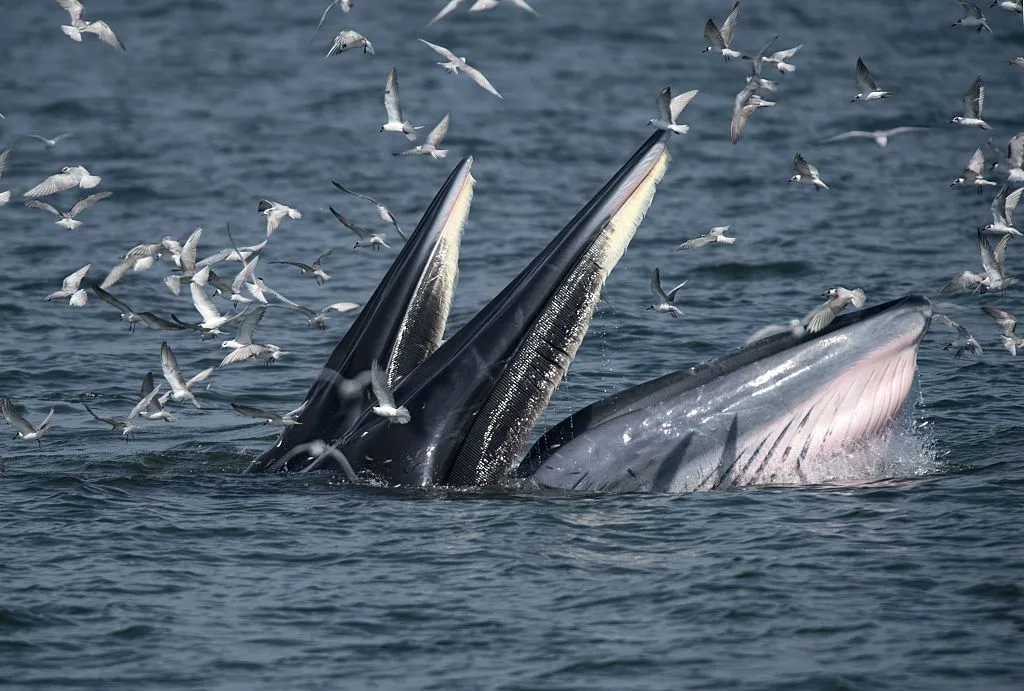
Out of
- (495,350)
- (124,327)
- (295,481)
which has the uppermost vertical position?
(495,350)

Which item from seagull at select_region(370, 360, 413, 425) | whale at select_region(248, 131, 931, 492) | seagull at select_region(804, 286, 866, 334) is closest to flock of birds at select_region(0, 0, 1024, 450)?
seagull at select_region(804, 286, 866, 334)

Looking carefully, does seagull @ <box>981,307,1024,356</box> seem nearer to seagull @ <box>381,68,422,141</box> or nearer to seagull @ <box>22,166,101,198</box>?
seagull @ <box>381,68,422,141</box>

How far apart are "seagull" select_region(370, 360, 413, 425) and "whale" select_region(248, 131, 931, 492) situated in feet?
0.52

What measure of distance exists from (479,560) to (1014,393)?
701 cm

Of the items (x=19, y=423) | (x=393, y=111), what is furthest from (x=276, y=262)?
(x=19, y=423)

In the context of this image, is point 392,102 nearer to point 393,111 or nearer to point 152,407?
point 393,111

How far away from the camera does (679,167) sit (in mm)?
28750

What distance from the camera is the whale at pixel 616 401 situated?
1188cm

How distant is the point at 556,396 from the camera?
1711cm

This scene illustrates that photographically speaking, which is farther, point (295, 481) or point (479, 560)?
point (295, 481)

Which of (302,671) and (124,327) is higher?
(302,671)

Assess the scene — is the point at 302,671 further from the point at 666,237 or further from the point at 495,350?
the point at 666,237

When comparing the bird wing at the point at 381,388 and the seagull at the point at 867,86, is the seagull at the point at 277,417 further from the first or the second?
the seagull at the point at 867,86

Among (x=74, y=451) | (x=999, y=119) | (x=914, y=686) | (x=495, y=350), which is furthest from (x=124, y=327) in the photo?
(x=999, y=119)
